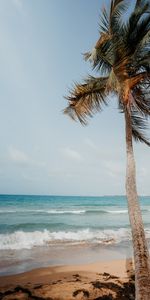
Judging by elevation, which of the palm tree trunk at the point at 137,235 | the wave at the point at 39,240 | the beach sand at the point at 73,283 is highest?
the palm tree trunk at the point at 137,235

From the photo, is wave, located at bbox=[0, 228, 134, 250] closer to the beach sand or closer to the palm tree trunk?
the beach sand

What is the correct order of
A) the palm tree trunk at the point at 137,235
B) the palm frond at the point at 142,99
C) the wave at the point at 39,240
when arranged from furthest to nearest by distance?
the wave at the point at 39,240 < the palm frond at the point at 142,99 < the palm tree trunk at the point at 137,235

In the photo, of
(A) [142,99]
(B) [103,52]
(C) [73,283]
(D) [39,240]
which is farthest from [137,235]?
(D) [39,240]

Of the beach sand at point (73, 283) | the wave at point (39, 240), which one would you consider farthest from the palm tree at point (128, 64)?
the wave at point (39, 240)

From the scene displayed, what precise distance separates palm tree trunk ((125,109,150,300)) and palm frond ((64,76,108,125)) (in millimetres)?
1177

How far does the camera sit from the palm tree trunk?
4551 mm

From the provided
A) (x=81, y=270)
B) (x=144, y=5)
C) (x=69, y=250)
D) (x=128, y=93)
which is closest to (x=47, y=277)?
(x=81, y=270)

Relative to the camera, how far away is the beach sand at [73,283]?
5.87 m

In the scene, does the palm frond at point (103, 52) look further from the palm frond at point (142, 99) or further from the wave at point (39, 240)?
the wave at point (39, 240)

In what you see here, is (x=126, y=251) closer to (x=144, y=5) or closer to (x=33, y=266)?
(x=33, y=266)

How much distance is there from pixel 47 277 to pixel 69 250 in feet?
14.7

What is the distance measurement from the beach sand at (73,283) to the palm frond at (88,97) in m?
4.28

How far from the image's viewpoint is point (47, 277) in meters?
7.59

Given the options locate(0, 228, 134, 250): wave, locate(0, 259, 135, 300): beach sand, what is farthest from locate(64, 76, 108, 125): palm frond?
locate(0, 228, 134, 250): wave
